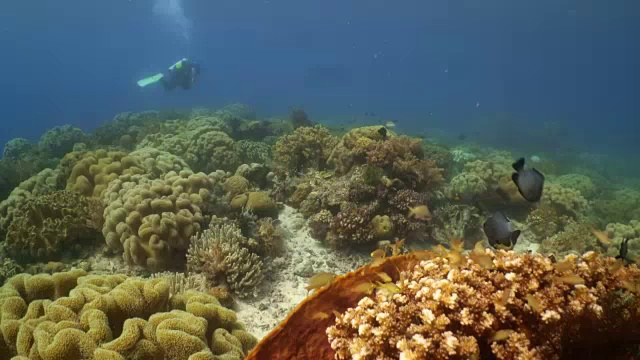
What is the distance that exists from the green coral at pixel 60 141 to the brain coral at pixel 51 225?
32.6 feet

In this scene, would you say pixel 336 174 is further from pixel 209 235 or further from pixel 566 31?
pixel 566 31

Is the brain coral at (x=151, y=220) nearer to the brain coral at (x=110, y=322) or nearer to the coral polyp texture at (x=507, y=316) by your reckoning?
the brain coral at (x=110, y=322)

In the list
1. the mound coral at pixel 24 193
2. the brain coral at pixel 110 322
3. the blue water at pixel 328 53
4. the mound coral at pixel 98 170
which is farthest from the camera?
the blue water at pixel 328 53

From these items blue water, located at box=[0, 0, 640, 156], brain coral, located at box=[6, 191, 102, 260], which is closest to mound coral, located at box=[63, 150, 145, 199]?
brain coral, located at box=[6, 191, 102, 260]

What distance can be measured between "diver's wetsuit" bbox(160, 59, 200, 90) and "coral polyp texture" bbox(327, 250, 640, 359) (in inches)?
770

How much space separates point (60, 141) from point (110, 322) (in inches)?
607

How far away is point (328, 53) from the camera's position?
6176 inches

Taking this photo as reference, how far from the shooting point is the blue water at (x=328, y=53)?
294 ft

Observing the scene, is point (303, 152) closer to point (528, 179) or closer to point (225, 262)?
point (225, 262)

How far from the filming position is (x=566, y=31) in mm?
108562

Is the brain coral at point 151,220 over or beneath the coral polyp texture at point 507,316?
beneath

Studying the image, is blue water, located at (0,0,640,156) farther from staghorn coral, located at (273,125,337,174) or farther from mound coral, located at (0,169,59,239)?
staghorn coral, located at (273,125,337,174)

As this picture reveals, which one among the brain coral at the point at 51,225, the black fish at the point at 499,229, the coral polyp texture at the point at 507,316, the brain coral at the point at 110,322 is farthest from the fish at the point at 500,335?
the brain coral at the point at 51,225

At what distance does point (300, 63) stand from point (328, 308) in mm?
164907
